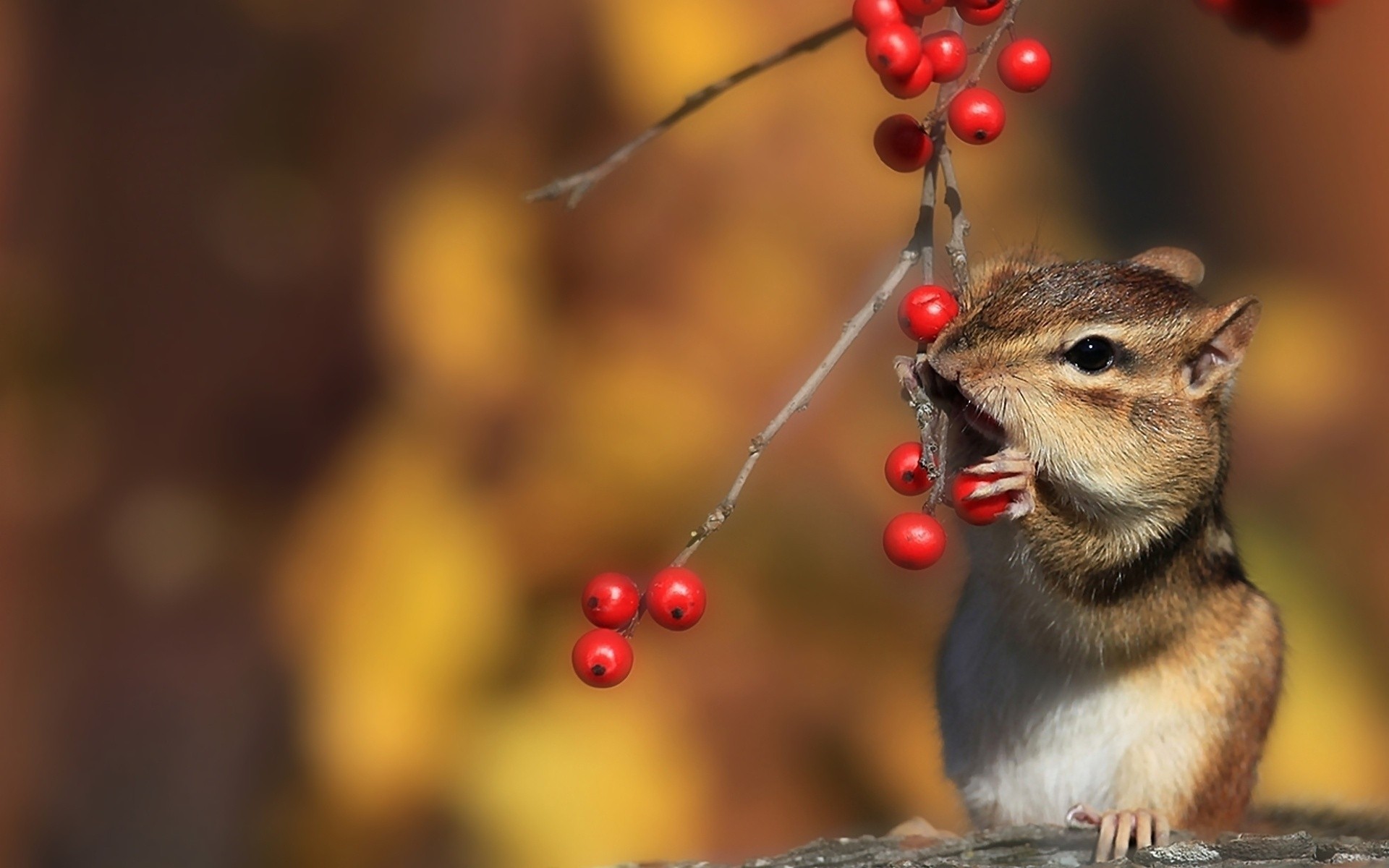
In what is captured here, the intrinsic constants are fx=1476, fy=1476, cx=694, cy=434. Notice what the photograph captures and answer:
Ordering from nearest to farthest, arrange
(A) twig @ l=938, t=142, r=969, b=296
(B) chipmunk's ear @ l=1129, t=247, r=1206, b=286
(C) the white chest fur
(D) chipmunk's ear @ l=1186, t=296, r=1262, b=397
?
1. (A) twig @ l=938, t=142, r=969, b=296
2. (D) chipmunk's ear @ l=1186, t=296, r=1262, b=397
3. (C) the white chest fur
4. (B) chipmunk's ear @ l=1129, t=247, r=1206, b=286

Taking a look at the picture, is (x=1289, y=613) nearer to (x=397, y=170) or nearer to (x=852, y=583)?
(x=852, y=583)

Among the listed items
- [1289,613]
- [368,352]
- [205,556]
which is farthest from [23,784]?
[1289,613]

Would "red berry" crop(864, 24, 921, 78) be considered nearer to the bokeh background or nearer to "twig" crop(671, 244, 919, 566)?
"twig" crop(671, 244, 919, 566)

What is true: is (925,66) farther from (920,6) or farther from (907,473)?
(907,473)

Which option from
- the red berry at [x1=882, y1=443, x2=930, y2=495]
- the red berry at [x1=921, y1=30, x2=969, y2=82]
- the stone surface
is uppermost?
the red berry at [x1=921, y1=30, x2=969, y2=82]

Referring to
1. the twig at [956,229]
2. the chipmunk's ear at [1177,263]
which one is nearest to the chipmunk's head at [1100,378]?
the chipmunk's ear at [1177,263]

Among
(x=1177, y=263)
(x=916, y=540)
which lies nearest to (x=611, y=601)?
(x=916, y=540)

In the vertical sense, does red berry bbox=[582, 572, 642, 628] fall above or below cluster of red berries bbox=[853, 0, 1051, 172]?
below

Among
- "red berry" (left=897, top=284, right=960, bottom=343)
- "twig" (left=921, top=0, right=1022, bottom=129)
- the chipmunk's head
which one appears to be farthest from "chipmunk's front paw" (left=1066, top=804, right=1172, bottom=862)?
"twig" (left=921, top=0, right=1022, bottom=129)
